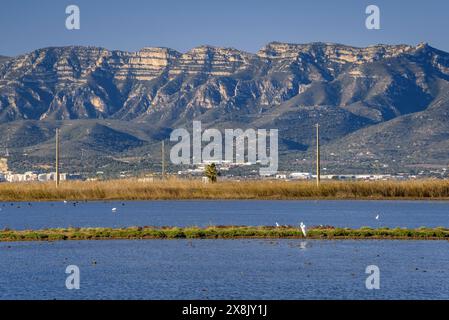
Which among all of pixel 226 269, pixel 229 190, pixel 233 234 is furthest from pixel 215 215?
pixel 226 269

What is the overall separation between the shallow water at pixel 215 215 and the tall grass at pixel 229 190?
39.6 inches

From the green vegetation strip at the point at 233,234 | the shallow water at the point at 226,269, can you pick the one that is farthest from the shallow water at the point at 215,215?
the shallow water at the point at 226,269

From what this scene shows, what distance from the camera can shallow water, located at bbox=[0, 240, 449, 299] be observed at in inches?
1367

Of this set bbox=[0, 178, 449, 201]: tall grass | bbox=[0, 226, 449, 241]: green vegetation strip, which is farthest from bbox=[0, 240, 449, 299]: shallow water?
bbox=[0, 178, 449, 201]: tall grass

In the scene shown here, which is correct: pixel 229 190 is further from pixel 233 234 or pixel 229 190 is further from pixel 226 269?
pixel 226 269

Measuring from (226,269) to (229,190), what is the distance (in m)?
60.0

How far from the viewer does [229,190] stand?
100500mm

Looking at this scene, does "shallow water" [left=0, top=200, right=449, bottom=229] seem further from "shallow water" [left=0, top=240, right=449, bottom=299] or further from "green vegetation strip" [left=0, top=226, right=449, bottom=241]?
"shallow water" [left=0, top=240, right=449, bottom=299]

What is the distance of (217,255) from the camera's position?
45.3 metres

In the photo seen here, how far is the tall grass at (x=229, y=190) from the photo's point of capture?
322ft

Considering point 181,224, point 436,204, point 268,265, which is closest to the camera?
point 268,265
